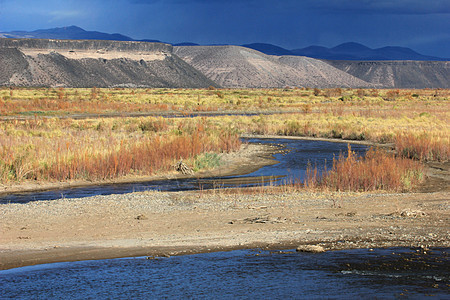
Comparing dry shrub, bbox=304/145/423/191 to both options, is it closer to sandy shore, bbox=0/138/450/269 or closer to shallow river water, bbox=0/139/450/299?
sandy shore, bbox=0/138/450/269

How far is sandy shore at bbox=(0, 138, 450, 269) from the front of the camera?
10000mm

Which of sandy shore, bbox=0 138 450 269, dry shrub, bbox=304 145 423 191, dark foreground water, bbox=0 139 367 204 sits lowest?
dark foreground water, bbox=0 139 367 204

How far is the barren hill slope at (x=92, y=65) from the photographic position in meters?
126

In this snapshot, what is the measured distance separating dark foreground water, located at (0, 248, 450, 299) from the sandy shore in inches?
17.8

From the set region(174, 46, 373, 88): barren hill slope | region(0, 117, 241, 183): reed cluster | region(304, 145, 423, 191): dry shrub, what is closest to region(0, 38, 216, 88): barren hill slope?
region(174, 46, 373, 88): barren hill slope

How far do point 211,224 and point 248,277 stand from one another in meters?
3.05

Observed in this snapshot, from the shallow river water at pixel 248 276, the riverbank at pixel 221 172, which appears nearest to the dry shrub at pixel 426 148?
the riverbank at pixel 221 172

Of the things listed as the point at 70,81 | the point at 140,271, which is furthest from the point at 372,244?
the point at 70,81

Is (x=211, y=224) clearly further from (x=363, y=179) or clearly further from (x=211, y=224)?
(x=363, y=179)

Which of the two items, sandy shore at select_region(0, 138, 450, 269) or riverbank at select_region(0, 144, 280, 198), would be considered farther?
riverbank at select_region(0, 144, 280, 198)

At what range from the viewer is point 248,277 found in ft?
28.2

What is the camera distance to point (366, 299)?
7.61 m

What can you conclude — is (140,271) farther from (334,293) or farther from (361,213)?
(361,213)

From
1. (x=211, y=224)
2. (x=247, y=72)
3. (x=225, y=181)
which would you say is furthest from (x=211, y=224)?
(x=247, y=72)
